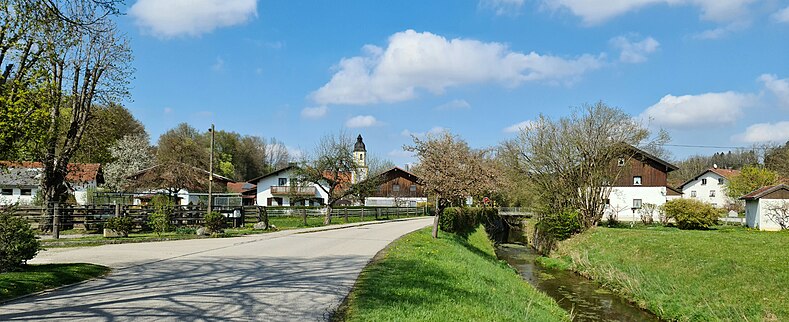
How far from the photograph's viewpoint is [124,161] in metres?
55.4

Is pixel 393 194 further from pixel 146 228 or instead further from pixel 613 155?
pixel 146 228

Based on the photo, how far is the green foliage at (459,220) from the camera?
29.1 meters

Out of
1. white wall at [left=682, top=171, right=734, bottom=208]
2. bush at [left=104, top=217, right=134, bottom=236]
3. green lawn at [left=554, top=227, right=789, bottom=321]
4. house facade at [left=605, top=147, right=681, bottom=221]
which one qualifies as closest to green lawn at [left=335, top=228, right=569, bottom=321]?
green lawn at [left=554, top=227, right=789, bottom=321]

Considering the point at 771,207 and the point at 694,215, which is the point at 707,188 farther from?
the point at 694,215

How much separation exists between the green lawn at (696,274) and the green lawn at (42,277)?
44.4ft

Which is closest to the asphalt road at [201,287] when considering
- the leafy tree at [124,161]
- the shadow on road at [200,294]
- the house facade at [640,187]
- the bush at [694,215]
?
the shadow on road at [200,294]

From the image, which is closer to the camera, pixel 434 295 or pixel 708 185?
pixel 434 295

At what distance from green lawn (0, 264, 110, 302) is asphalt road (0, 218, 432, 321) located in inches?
12.9

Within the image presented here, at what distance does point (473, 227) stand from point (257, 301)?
29020 mm

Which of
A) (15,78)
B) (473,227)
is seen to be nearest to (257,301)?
(15,78)

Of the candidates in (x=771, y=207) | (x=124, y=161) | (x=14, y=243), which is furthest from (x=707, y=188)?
(x=14, y=243)

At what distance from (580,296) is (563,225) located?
12.6 meters

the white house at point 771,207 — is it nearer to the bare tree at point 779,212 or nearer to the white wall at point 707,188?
the bare tree at point 779,212

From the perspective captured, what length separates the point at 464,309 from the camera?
27.8ft
